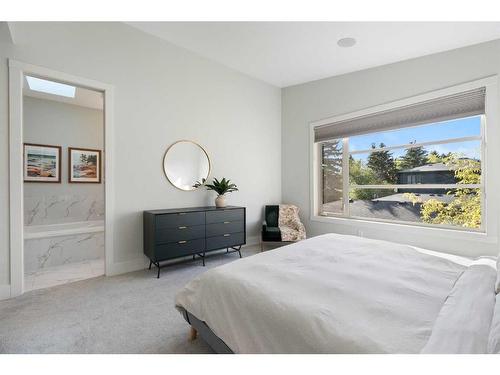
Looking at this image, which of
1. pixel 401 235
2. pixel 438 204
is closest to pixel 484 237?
pixel 438 204

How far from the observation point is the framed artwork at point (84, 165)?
4.34 meters

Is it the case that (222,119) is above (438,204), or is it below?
above

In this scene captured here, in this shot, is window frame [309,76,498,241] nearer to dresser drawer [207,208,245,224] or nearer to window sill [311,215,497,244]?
window sill [311,215,497,244]

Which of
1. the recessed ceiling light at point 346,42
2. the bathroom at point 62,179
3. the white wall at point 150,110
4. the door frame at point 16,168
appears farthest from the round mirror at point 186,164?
the recessed ceiling light at point 346,42

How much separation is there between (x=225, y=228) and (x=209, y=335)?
1.97 meters

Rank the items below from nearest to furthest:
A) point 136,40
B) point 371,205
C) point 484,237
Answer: point 484,237
point 136,40
point 371,205

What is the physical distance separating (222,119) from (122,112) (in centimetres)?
145

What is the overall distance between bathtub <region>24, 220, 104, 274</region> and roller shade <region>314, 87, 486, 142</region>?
3.97m

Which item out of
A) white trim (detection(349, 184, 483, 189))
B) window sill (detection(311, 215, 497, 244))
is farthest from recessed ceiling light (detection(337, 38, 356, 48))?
window sill (detection(311, 215, 497, 244))

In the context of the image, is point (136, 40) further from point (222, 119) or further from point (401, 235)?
point (401, 235)

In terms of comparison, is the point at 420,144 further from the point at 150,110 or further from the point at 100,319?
the point at 100,319

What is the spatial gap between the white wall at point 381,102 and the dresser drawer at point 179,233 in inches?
79.7

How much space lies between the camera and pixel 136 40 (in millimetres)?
3061

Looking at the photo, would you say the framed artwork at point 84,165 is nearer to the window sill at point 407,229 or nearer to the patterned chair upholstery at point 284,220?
the patterned chair upholstery at point 284,220
